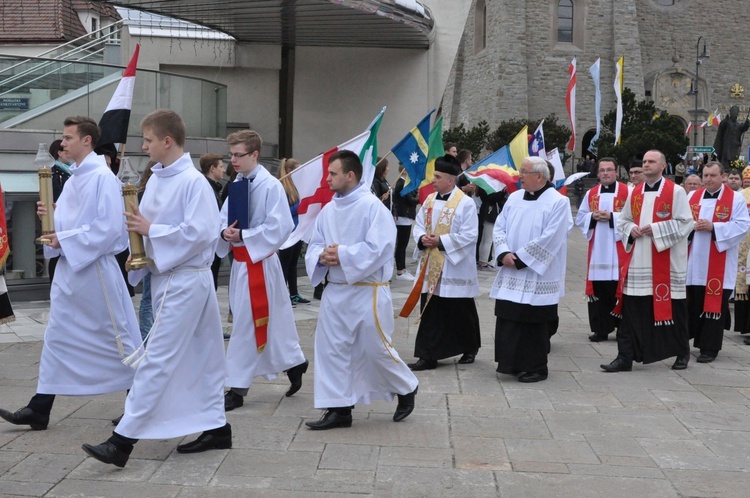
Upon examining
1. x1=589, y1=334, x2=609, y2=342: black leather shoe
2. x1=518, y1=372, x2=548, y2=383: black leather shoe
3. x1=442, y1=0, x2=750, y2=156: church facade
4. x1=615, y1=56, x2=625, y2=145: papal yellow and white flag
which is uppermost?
x1=442, y1=0, x2=750, y2=156: church facade

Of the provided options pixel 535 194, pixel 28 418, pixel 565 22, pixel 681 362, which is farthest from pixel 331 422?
pixel 565 22

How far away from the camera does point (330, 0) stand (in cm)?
1472

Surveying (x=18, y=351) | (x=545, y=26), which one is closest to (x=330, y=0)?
(x=18, y=351)

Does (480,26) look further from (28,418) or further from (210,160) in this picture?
(28,418)

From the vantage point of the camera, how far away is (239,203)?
623cm

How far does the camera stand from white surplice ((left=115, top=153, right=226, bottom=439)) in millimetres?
4980

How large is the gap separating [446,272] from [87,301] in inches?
125

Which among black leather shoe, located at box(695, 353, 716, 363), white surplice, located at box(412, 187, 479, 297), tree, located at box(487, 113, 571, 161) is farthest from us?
tree, located at box(487, 113, 571, 161)

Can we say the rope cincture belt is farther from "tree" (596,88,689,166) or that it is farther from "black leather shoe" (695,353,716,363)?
"tree" (596,88,689,166)

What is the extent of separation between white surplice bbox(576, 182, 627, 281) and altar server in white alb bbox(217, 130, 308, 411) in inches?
163

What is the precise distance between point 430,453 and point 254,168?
2.21 meters

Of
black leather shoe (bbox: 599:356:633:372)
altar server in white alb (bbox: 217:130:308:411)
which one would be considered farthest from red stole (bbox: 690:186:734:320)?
altar server in white alb (bbox: 217:130:308:411)

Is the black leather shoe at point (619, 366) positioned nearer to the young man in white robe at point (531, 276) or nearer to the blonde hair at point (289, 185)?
the young man in white robe at point (531, 276)

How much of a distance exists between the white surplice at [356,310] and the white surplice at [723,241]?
4089 millimetres
